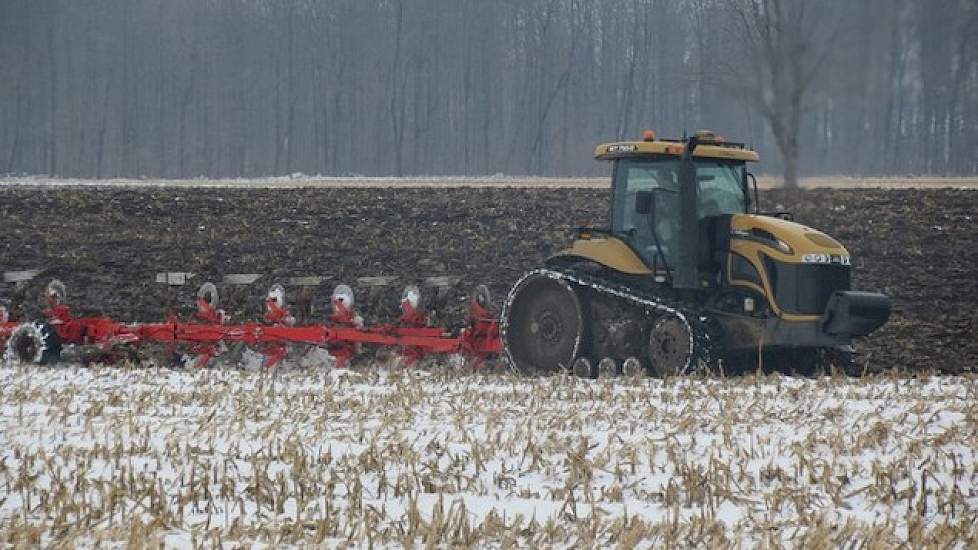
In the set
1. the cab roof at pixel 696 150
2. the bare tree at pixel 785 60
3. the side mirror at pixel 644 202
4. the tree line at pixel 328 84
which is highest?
the tree line at pixel 328 84

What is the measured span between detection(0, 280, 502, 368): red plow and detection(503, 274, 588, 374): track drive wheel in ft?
1.31

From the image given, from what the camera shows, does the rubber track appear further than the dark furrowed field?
No

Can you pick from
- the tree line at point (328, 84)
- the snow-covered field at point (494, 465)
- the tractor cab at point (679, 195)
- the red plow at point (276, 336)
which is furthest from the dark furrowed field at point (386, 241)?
the tree line at point (328, 84)

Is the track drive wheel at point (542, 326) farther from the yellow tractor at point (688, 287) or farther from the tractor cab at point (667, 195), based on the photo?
the tractor cab at point (667, 195)

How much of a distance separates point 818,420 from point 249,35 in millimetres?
57280

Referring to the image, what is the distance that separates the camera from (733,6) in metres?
18.6

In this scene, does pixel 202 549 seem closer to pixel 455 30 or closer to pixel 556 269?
pixel 556 269

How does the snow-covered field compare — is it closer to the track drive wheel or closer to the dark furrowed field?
the track drive wheel

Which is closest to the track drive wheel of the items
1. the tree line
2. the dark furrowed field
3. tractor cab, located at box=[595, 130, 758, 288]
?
tractor cab, located at box=[595, 130, 758, 288]

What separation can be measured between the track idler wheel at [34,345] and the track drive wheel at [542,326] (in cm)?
477

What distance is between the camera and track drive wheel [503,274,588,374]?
42.2 ft

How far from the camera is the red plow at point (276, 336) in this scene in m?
13.7

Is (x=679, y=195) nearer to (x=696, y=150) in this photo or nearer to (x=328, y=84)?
(x=696, y=150)

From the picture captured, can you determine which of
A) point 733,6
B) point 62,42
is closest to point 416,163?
point 62,42
